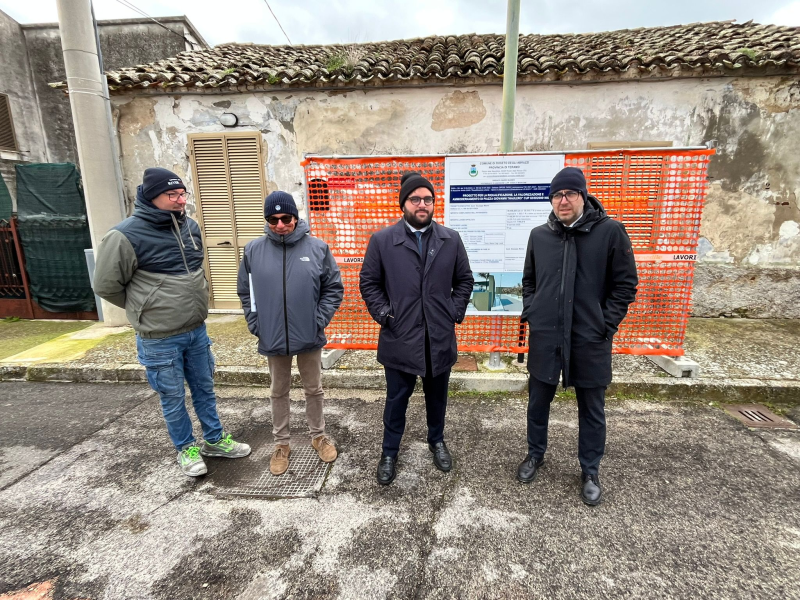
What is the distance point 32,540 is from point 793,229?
9.09m

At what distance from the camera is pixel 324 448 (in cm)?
314

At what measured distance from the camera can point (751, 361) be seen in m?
4.45

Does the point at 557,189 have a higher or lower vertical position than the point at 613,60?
lower

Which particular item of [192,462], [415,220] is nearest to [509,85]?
[415,220]

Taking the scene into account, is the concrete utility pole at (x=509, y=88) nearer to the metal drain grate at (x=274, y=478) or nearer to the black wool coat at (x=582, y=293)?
the black wool coat at (x=582, y=293)

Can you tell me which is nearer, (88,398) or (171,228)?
(171,228)

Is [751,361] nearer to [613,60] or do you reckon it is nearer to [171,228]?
[613,60]

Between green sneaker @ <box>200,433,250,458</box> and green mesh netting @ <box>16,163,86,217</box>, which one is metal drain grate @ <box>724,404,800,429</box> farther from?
green mesh netting @ <box>16,163,86,217</box>

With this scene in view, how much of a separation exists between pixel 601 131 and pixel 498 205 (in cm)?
325

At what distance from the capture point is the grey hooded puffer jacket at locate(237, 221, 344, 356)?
9.09 feet

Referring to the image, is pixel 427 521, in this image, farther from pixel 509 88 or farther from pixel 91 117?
pixel 91 117

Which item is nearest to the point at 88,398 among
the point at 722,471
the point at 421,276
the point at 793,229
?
the point at 421,276

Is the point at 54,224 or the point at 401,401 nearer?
the point at 401,401

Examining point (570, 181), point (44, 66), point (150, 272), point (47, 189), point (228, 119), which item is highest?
point (44, 66)
